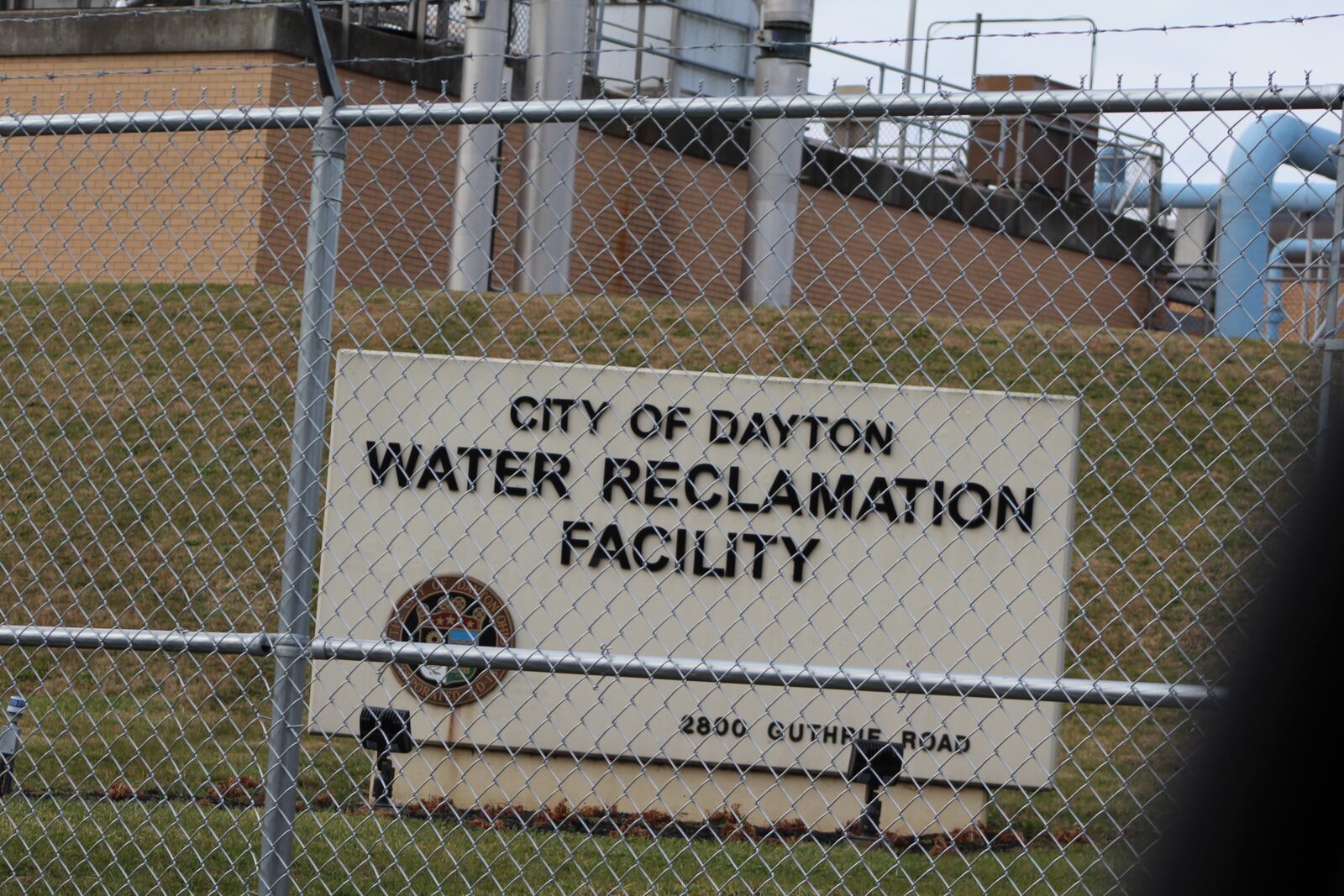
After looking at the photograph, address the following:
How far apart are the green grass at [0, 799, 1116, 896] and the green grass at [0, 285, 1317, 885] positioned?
6.5 inches

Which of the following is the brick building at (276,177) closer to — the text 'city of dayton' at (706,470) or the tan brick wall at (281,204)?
the tan brick wall at (281,204)

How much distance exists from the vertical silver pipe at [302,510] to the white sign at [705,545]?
2.12 metres

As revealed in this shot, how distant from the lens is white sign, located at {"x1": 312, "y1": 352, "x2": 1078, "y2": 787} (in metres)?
6.05

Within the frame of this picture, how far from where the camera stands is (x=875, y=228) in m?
17.9

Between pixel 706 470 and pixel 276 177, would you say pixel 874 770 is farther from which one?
pixel 276 177

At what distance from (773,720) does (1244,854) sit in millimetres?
5203

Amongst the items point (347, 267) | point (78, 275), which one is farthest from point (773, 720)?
point (78, 275)

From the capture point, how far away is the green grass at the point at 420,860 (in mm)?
5270

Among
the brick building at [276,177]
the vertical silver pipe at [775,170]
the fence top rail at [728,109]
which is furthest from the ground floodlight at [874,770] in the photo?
the brick building at [276,177]

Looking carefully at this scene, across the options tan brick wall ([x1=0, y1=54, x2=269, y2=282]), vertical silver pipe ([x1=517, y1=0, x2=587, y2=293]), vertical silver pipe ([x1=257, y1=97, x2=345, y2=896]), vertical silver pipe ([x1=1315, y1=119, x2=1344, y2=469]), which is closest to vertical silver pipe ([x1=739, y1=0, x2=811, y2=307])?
vertical silver pipe ([x1=517, y1=0, x2=587, y2=293])

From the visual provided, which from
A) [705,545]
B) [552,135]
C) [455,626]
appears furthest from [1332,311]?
[552,135]

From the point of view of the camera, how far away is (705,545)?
6203 mm

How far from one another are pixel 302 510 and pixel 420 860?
227cm

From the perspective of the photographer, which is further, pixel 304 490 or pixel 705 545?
pixel 705 545
